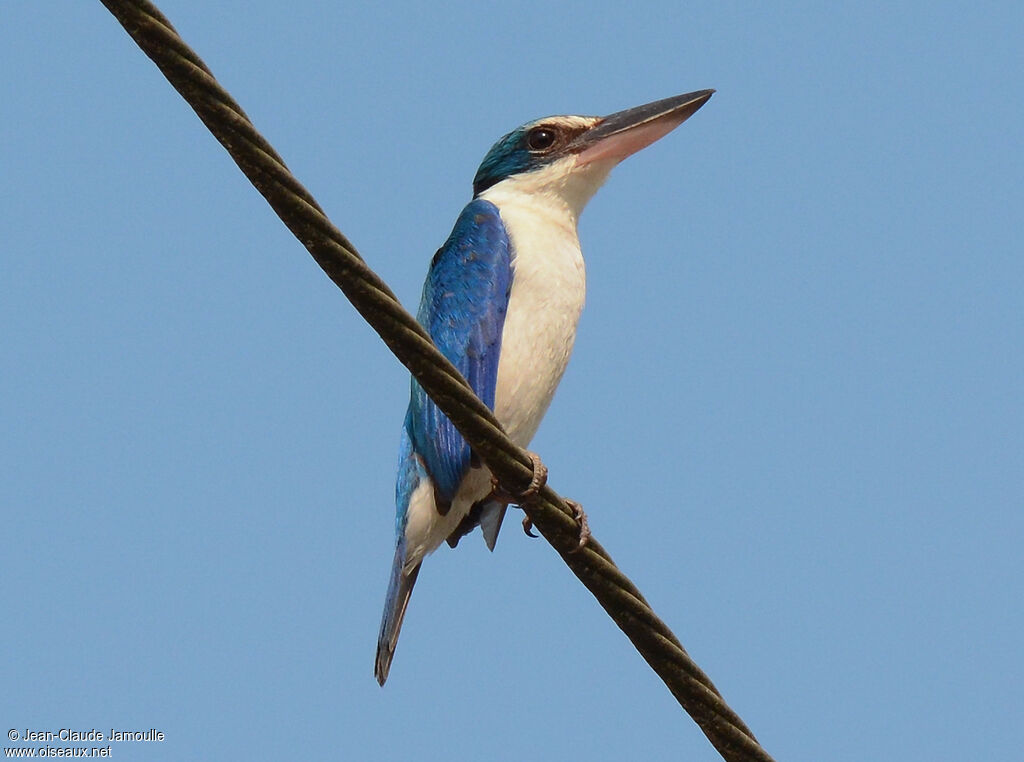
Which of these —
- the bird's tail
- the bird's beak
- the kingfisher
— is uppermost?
the bird's beak

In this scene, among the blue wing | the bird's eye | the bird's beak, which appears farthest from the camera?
the bird's eye

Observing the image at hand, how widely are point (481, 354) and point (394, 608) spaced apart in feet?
3.57

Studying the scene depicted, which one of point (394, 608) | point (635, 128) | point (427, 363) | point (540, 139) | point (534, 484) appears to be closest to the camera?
point (427, 363)

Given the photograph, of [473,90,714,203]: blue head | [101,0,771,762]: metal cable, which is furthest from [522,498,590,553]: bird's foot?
[473,90,714,203]: blue head

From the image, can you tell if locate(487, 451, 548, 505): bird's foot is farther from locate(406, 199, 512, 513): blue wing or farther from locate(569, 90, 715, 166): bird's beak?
locate(569, 90, 715, 166): bird's beak

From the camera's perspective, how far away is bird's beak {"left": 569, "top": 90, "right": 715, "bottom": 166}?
19.6 ft

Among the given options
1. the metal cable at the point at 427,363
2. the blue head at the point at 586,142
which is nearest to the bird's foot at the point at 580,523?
the metal cable at the point at 427,363

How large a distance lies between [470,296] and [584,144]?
1321mm

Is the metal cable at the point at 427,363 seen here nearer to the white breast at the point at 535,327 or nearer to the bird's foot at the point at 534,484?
the bird's foot at the point at 534,484

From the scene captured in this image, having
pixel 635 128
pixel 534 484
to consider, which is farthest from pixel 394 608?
pixel 635 128

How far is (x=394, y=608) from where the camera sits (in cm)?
517

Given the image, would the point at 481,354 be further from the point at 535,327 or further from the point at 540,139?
the point at 540,139

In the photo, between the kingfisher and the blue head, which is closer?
the kingfisher

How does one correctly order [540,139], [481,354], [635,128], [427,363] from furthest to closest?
[540,139] → [635,128] → [481,354] → [427,363]
